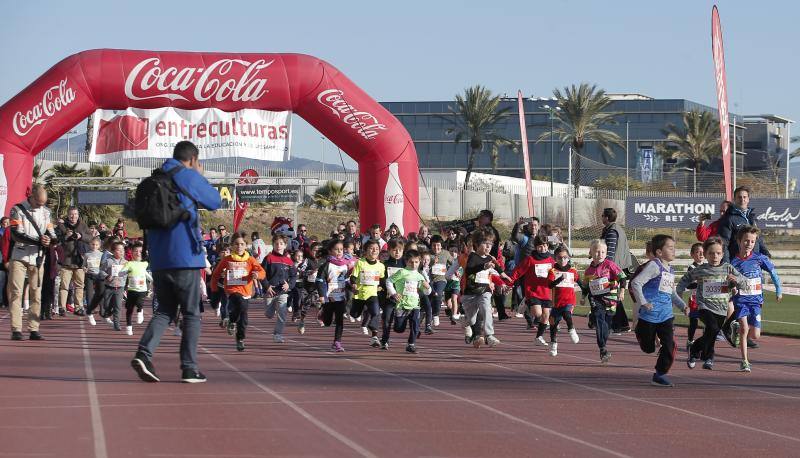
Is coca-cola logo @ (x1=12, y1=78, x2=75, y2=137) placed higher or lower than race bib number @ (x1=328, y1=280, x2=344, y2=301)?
higher

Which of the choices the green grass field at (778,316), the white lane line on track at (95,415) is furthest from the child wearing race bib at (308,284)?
the green grass field at (778,316)

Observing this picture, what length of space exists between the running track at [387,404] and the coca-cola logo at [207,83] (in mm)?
10981

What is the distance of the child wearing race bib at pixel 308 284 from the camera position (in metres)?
19.1


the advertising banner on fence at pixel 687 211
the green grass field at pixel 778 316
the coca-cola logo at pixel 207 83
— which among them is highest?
the coca-cola logo at pixel 207 83

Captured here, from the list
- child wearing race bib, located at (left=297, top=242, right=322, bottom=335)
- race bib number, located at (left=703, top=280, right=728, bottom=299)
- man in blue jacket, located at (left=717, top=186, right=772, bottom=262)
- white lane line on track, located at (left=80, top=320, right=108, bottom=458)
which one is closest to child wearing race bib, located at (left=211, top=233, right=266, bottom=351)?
white lane line on track, located at (left=80, top=320, right=108, bottom=458)

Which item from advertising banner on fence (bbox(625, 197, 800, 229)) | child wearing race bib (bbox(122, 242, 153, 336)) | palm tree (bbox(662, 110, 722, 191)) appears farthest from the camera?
palm tree (bbox(662, 110, 722, 191))

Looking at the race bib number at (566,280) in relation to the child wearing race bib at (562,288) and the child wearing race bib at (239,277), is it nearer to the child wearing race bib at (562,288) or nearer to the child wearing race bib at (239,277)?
the child wearing race bib at (562,288)

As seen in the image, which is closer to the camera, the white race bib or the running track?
the running track

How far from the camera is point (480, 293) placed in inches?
642

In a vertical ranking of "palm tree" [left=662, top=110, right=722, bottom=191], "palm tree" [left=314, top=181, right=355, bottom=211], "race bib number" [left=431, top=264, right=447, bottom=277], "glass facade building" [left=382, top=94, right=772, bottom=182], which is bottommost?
"race bib number" [left=431, top=264, right=447, bottom=277]

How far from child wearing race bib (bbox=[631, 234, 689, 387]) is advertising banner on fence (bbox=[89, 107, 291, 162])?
15679mm

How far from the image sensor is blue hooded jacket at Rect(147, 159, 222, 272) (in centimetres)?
1033

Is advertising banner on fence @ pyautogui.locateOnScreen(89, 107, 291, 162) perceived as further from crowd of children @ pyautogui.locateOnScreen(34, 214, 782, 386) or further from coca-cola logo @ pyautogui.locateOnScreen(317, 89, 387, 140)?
crowd of children @ pyautogui.locateOnScreen(34, 214, 782, 386)

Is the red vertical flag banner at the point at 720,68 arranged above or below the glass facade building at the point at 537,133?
below
